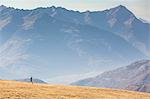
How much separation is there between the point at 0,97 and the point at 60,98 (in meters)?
9.31

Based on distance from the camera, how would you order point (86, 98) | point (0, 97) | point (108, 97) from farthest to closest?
point (108, 97) → point (86, 98) → point (0, 97)

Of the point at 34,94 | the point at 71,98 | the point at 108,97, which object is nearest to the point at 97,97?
the point at 108,97

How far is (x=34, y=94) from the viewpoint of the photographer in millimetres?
55500

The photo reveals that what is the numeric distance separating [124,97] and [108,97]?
369cm

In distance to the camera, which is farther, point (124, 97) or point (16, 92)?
point (124, 97)

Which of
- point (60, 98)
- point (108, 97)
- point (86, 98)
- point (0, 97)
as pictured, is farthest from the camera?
point (108, 97)

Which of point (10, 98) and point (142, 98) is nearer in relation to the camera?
point (10, 98)

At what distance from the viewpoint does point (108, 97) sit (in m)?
62.8

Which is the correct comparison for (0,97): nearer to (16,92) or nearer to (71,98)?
(16,92)

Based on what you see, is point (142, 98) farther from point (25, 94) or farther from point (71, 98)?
point (25, 94)

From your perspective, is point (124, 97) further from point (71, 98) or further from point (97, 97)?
point (71, 98)

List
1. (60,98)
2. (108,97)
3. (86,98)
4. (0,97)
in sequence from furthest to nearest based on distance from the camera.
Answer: (108,97)
(86,98)
(60,98)
(0,97)

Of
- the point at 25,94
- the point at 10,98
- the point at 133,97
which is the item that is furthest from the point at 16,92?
the point at 133,97

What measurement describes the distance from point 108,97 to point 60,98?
38.1ft
